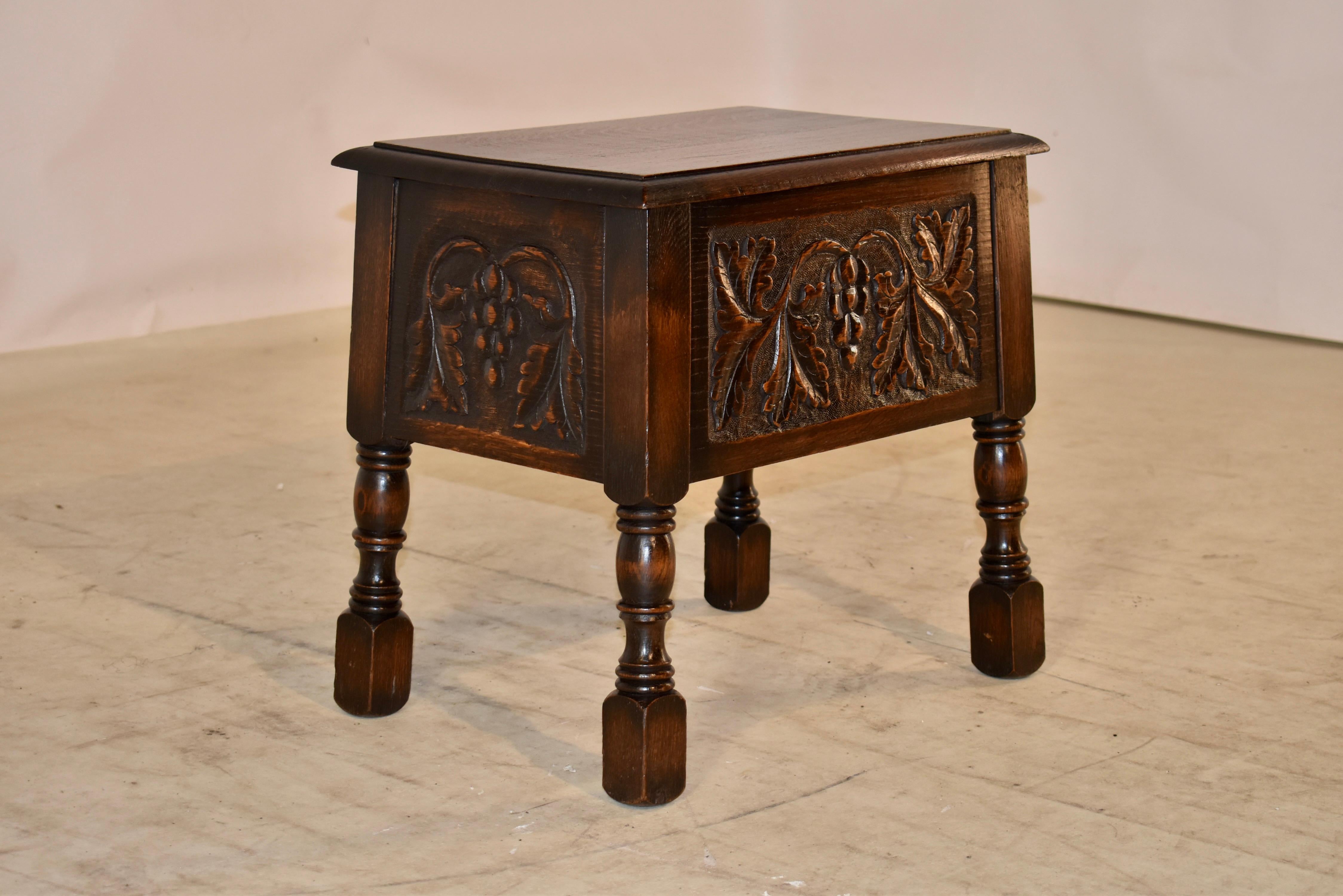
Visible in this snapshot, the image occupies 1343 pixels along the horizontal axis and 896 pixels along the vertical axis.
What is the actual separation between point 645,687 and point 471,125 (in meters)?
3.93

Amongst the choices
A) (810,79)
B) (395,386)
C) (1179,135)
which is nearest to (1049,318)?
(1179,135)

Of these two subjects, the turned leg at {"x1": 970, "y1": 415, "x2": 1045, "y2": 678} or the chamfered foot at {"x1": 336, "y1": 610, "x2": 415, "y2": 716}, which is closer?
the chamfered foot at {"x1": 336, "y1": 610, "x2": 415, "y2": 716}

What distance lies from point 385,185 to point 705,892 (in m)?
0.95

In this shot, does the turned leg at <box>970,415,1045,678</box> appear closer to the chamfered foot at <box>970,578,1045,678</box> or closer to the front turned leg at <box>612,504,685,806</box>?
the chamfered foot at <box>970,578,1045,678</box>

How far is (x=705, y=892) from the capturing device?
5.92 feet

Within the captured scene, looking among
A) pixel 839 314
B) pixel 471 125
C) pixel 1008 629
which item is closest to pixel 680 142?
pixel 839 314

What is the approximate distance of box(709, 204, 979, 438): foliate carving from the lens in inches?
78.8

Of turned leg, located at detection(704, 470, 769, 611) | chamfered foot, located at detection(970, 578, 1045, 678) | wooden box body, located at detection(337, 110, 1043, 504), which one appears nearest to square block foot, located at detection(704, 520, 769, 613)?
turned leg, located at detection(704, 470, 769, 611)

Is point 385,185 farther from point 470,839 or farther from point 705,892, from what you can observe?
point 705,892

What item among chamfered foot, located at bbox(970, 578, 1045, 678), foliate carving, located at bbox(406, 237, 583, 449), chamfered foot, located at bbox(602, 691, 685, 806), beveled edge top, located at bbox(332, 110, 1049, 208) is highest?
beveled edge top, located at bbox(332, 110, 1049, 208)

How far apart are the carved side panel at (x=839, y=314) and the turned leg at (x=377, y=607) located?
1.61 ft

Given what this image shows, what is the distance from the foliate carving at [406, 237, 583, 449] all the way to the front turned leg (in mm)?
137

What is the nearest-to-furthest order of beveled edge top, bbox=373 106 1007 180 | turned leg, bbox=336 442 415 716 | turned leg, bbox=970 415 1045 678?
beveled edge top, bbox=373 106 1007 180
turned leg, bbox=336 442 415 716
turned leg, bbox=970 415 1045 678

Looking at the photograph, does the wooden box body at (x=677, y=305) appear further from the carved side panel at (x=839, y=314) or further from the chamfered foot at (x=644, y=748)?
the chamfered foot at (x=644, y=748)
